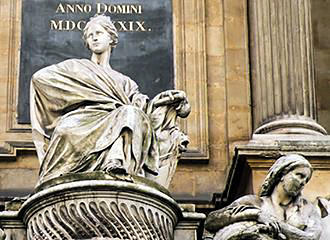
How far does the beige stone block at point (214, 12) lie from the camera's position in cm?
1838

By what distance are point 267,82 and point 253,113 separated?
2.08 feet

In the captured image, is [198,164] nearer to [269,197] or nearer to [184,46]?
[184,46]

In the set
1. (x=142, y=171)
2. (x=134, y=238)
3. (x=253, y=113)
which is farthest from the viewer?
(x=253, y=113)

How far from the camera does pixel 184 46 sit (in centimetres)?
1816

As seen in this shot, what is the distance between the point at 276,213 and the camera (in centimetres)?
1292

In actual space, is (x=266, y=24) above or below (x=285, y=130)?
above

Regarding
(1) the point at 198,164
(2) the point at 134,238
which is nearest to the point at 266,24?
(1) the point at 198,164

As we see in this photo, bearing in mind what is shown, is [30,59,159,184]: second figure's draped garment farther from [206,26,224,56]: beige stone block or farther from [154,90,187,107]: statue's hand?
[206,26,224,56]: beige stone block

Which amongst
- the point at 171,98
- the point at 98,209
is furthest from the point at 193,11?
the point at 98,209

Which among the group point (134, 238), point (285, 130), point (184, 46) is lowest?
point (134, 238)

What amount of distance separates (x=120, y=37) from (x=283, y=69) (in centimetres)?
226

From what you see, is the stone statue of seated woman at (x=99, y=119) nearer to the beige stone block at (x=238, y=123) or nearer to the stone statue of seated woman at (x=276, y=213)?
the stone statue of seated woman at (x=276, y=213)

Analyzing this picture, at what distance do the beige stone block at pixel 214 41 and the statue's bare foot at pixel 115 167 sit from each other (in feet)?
19.6

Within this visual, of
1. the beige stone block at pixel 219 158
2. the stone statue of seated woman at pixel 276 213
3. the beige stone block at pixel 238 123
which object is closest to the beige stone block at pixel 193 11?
the beige stone block at pixel 238 123
